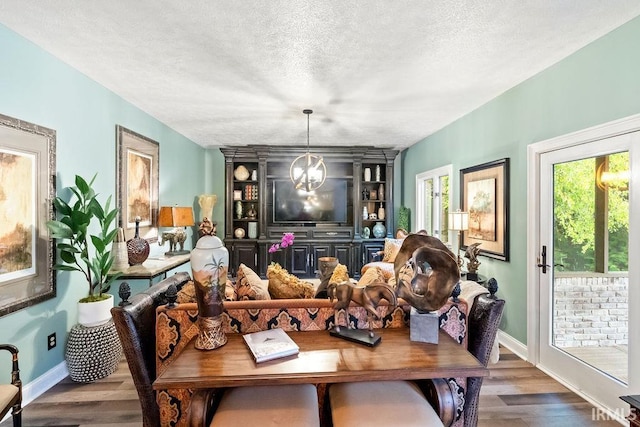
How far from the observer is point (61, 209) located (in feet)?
8.38

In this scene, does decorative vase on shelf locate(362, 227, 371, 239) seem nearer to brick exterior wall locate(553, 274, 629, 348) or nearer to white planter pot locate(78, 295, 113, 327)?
brick exterior wall locate(553, 274, 629, 348)

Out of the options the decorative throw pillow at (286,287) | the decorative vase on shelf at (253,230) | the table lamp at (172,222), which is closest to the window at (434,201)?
the decorative vase on shelf at (253,230)

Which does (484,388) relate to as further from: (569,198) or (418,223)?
(418,223)

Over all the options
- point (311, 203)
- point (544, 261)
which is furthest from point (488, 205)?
point (311, 203)

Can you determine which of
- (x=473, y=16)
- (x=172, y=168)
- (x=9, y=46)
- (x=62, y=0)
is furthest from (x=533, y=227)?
(x=172, y=168)

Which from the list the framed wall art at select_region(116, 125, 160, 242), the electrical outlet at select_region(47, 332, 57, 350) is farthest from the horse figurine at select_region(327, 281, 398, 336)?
the framed wall art at select_region(116, 125, 160, 242)

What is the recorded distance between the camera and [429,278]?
5.50ft

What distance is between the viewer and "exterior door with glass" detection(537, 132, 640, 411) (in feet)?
7.41

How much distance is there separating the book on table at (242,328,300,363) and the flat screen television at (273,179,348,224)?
4648mm

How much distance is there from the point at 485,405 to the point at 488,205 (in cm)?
212

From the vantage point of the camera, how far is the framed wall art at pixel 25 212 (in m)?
2.22

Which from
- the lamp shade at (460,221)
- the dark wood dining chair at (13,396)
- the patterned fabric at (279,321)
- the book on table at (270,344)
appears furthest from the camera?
the lamp shade at (460,221)

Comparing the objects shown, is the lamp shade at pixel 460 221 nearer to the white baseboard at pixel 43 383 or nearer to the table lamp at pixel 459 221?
the table lamp at pixel 459 221

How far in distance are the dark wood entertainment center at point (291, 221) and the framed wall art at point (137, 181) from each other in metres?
1.98
